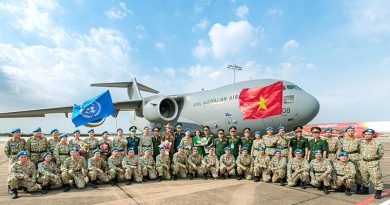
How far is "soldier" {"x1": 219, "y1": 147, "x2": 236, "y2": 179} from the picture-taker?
830cm

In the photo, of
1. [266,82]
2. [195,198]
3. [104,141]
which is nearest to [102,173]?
[104,141]

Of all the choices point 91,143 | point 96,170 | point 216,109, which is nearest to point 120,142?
point 91,143

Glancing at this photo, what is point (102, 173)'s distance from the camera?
23.9 feet

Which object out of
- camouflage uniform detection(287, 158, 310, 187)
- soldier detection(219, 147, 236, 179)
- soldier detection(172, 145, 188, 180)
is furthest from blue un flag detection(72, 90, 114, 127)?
camouflage uniform detection(287, 158, 310, 187)

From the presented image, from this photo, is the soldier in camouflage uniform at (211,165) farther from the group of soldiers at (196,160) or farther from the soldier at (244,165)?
the soldier at (244,165)

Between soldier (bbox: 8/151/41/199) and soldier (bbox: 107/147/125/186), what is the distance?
1.78 m

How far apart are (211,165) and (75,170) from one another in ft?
12.4

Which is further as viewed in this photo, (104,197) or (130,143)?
(130,143)

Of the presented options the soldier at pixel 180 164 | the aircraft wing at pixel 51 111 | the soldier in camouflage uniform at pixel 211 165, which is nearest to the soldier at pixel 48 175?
the soldier at pixel 180 164

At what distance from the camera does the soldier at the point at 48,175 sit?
6496 millimetres

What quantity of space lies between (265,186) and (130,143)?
435 centimetres

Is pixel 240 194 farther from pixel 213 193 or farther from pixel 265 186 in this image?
pixel 265 186

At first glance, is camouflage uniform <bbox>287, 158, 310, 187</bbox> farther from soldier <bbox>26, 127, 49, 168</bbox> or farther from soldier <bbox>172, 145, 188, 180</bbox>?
soldier <bbox>26, 127, 49, 168</bbox>

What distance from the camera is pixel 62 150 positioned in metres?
7.49
